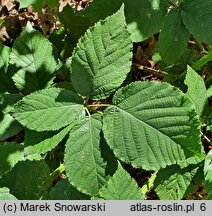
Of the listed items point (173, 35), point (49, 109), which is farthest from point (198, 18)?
point (49, 109)

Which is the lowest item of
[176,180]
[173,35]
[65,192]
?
[176,180]

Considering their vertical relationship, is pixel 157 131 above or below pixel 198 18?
below

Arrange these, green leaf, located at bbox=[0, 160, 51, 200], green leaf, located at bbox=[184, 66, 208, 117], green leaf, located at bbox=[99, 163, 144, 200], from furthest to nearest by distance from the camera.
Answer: green leaf, located at bbox=[184, 66, 208, 117], green leaf, located at bbox=[0, 160, 51, 200], green leaf, located at bbox=[99, 163, 144, 200]

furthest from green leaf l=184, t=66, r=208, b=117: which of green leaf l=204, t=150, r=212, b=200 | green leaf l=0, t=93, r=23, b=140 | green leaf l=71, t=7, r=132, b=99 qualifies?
green leaf l=0, t=93, r=23, b=140

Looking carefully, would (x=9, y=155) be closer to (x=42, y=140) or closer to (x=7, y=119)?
(x=7, y=119)

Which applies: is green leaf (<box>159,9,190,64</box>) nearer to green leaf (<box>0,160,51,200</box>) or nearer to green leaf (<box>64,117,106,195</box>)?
green leaf (<box>64,117,106,195</box>)

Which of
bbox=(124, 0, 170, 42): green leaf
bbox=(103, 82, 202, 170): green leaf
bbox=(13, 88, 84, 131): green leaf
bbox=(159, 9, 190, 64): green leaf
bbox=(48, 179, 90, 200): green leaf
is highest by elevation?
bbox=(124, 0, 170, 42): green leaf

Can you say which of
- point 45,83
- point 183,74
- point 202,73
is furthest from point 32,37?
point 202,73

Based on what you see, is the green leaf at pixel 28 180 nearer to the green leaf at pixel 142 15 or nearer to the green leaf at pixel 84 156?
the green leaf at pixel 84 156
